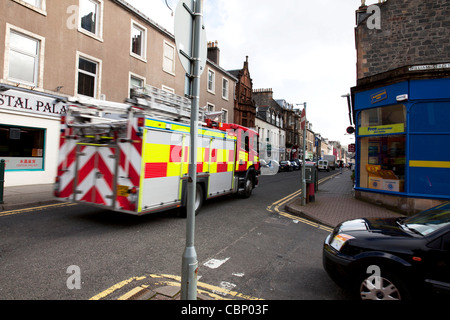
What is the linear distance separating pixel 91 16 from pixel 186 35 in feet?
48.1

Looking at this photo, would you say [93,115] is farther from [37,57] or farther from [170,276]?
[37,57]

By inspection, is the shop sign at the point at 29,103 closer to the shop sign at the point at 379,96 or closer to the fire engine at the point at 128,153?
the fire engine at the point at 128,153

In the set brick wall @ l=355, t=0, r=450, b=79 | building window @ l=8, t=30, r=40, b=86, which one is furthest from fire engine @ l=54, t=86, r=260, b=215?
brick wall @ l=355, t=0, r=450, b=79

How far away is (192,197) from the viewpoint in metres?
2.73

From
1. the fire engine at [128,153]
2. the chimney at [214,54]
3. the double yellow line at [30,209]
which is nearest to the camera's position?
the fire engine at [128,153]

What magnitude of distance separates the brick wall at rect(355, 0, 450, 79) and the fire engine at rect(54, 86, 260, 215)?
1160 centimetres

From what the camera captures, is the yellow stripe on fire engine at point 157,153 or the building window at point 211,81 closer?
the yellow stripe on fire engine at point 157,153

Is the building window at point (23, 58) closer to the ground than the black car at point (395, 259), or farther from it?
farther from it

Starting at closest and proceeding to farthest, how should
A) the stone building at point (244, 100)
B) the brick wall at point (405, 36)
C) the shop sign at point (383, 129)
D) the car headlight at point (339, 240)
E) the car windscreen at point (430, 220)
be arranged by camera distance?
1. the car windscreen at point (430, 220)
2. the car headlight at point (339, 240)
3. the shop sign at point (383, 129)
4. the brick wall at point (405, 36)
5. the stone building at point (244, 100)

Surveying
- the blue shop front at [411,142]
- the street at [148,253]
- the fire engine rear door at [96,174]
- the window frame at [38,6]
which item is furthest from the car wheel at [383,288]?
the window frame at [38,6]

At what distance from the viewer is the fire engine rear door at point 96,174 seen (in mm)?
5703

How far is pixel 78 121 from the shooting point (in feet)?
20.7

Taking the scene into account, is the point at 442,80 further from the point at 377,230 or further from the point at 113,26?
the point at 113,26

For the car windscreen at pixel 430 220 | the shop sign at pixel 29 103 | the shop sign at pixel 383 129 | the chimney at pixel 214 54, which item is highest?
the chimney at pixel 214 54
